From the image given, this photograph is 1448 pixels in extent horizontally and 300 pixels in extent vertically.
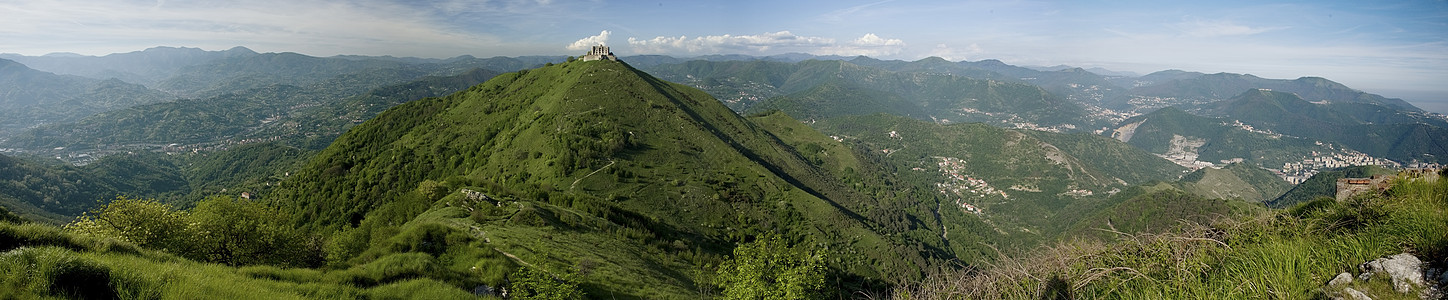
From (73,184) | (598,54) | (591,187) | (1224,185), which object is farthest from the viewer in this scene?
(1224,185)

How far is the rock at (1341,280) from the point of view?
5.30 meters

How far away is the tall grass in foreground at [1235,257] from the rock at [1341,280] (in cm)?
9

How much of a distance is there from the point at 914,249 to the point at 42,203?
249935 millimetres

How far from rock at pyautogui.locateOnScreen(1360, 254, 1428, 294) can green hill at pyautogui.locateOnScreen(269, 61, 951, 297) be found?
17757 mm

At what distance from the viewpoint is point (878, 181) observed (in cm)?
14588

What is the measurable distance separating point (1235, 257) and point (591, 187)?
189 feet

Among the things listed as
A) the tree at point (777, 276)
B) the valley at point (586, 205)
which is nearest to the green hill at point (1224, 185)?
the valley at point (586, 205)

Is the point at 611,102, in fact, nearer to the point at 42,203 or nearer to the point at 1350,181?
the point at 1350,181

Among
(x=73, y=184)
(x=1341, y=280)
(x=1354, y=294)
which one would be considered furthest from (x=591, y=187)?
(x=73, y=184)

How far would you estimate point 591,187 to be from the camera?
194 ft

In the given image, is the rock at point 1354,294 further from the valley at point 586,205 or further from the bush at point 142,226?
the bush at point 142,226

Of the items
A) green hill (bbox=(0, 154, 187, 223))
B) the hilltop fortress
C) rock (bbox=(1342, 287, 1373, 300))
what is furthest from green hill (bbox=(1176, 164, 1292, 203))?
green hill (bbox=(0, 154, 187, 223))

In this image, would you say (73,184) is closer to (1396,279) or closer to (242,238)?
(242,238)

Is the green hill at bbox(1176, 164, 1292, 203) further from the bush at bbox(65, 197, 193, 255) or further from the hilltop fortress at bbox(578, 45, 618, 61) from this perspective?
the bush at bbox(65, 197, 193, 255)
